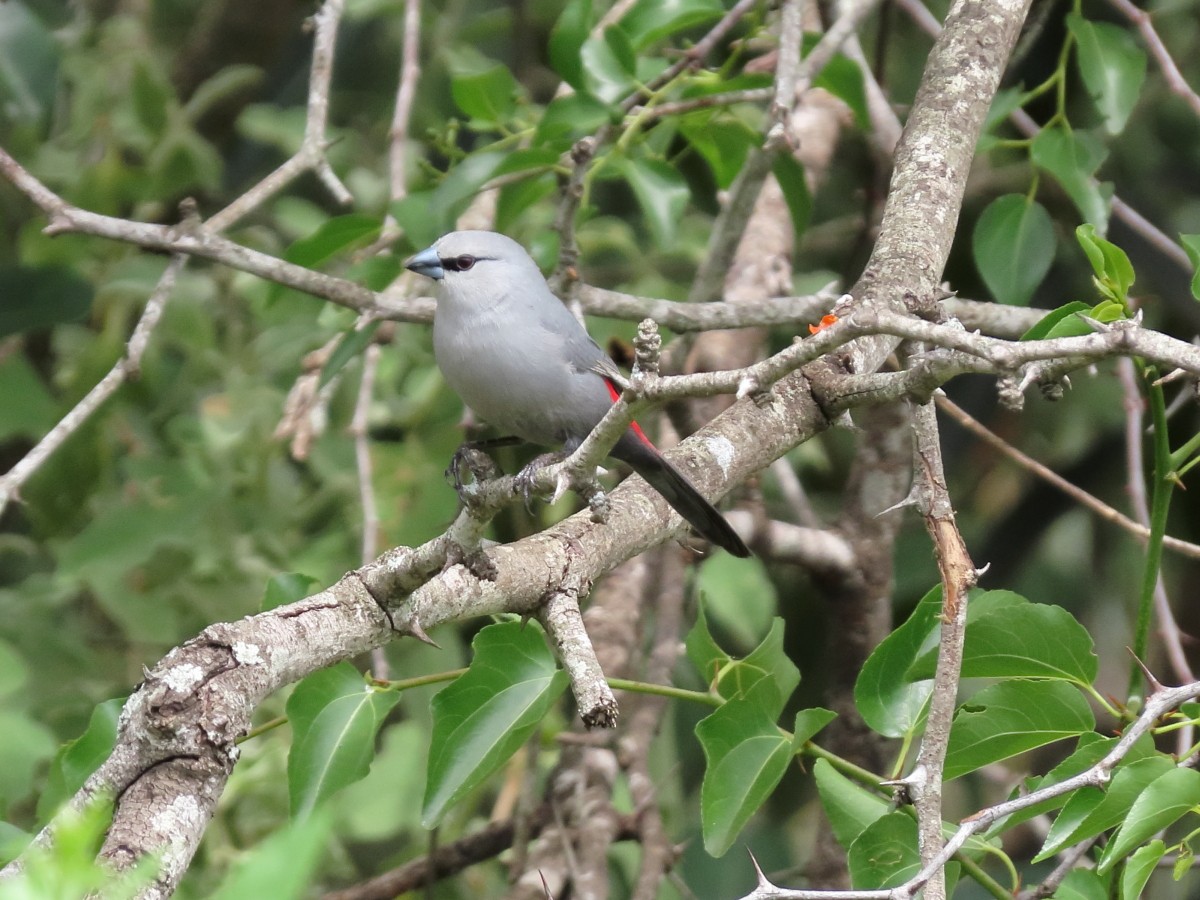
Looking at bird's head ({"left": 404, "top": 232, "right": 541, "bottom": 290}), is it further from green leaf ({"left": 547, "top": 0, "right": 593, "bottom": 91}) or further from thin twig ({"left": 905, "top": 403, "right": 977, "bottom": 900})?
thin twig ({"left": 905, "top": 403, "right": 977, "bottom": 900})

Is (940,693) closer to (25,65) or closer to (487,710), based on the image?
(487,710)

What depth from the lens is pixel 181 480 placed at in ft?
12.9

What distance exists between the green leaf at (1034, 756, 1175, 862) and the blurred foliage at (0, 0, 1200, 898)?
0.07m

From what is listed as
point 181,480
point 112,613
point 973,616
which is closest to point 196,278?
point 181,480

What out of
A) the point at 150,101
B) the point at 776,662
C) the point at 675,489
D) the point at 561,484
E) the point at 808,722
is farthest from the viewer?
the point at 150,101

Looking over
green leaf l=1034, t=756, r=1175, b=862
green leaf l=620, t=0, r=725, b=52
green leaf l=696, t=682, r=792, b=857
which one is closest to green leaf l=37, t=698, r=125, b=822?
green leaf l=696, t=682, r=792, b=857

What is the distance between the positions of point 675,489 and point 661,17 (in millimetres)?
1153

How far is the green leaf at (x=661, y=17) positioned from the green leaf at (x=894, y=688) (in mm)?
1481

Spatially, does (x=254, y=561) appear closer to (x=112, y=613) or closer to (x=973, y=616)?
(x=112, y=613)

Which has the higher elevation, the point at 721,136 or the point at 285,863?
the point at 721,136

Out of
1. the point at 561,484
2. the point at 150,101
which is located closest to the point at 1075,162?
the point at 561,484

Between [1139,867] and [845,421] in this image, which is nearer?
[1139,867]

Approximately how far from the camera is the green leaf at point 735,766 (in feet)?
6.63

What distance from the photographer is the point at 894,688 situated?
2.08 metres
